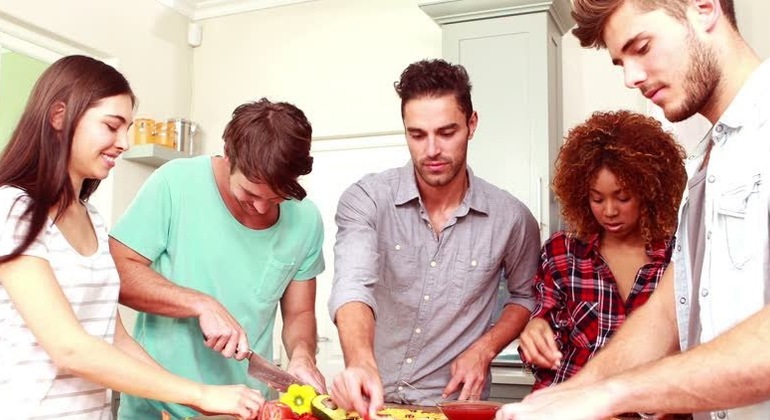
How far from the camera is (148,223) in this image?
5.86 ft

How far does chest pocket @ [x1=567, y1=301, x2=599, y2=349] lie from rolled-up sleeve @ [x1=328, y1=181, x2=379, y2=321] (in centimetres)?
52

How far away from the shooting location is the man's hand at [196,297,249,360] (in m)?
Answer: 1.66

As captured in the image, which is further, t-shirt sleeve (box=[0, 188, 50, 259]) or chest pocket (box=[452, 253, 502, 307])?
chest pocket (box=[452, 253, 502, 307])

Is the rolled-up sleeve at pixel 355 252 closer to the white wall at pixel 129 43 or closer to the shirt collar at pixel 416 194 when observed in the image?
the shirt collar at pixel 416 194

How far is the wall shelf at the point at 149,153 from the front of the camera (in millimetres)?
4094

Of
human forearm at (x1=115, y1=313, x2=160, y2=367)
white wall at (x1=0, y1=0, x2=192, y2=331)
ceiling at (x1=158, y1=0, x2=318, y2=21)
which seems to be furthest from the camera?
ceiling at (x1=158, y1=0, x2=318, y2=21)

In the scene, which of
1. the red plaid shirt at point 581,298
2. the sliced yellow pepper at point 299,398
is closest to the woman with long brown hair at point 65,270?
the sliced yellow pepper at point 299,398

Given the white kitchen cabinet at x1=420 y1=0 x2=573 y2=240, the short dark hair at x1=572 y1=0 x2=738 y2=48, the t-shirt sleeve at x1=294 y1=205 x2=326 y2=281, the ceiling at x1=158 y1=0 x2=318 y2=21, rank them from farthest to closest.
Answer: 1. the ceiling at x1=158 y1=0 x2=318 y2=21
2. the white kitchen cabinet at x1=420 y1=0 x2=573 y2=240
3. the t-shirt sleeve at x1=294 y1=205 x2=326 y2=281
4. the short dark hair at x1=572 y1=0 x2=738 y2=48

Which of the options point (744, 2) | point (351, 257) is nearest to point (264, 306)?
point (351, 257)

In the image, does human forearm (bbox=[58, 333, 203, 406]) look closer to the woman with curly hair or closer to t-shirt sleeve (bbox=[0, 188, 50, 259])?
t-shirt sleeve (bbox=[0, 188, 50, 259])

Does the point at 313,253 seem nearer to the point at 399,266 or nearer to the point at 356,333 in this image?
the point at 399,266

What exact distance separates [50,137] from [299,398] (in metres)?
0.73

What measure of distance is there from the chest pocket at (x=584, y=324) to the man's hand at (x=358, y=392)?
2.09 feet

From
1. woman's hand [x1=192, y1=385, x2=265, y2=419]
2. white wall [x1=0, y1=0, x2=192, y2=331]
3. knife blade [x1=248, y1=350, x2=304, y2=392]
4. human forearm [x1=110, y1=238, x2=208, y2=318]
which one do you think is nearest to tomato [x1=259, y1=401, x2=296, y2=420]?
woman's hand [x1=192, y1=385, x2=265, y2=419]
